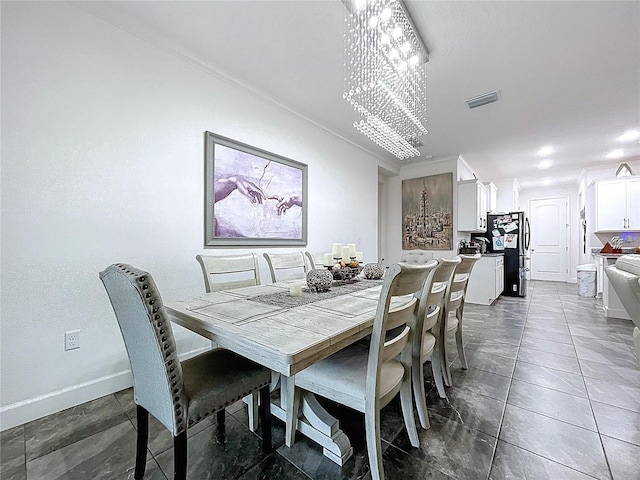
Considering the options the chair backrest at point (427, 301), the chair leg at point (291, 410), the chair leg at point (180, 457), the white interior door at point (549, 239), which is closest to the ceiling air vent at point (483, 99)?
the chair backrest at point (427, 301)

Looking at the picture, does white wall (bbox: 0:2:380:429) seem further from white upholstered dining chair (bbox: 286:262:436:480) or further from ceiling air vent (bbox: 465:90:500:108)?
ceiling air vent (bbox: 465:90:500:108)

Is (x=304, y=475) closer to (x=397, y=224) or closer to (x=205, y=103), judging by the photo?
(x=205, y=103)

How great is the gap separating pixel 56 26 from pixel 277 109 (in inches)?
74.0

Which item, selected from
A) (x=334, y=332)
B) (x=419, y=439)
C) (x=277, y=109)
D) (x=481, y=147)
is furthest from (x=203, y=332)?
(x=481, y=147)

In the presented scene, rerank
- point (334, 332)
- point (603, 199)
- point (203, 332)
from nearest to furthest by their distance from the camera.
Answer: point (334, 332) → point (203, 332) → point (603, 199)

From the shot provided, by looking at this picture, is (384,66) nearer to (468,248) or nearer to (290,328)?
(290,328)

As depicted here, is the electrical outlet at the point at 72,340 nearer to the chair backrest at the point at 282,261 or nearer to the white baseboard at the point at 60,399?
the white baseboard at the point at 60,399

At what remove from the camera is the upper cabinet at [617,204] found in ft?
16.2

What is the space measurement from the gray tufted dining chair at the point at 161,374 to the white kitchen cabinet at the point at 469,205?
4.79 metres

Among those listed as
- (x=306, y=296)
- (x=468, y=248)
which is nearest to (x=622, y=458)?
(x=306, y=296)

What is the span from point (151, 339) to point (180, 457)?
0.45 metres

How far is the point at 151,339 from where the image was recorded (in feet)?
3.18

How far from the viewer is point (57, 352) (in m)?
1.73

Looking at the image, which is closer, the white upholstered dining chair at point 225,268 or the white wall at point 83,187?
the white wall at point 83,187
